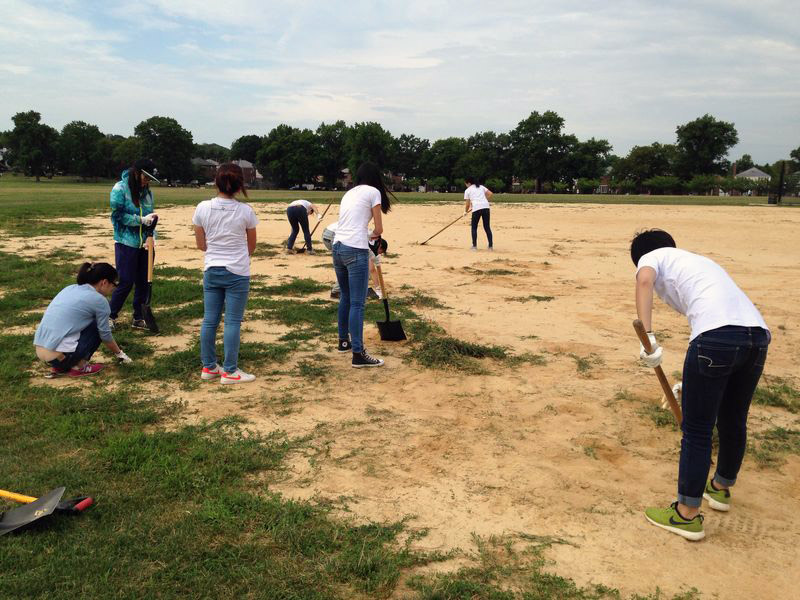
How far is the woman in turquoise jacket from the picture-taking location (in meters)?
6.57

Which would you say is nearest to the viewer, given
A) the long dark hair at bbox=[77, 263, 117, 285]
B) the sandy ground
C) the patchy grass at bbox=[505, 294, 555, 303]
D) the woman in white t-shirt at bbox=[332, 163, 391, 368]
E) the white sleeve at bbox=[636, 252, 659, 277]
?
the sandy ground

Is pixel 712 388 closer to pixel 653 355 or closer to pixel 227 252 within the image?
pixel 653 355

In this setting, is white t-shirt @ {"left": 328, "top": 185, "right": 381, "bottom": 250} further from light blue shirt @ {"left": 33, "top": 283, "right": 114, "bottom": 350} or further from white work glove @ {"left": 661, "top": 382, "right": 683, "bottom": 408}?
white work glove @ {"left": 661, "top": 382, "right": 683, "bottom": 408}

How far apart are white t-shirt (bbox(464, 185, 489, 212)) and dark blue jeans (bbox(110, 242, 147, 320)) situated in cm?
895

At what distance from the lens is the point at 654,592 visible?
8.77 feet

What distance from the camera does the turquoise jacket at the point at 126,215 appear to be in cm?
655

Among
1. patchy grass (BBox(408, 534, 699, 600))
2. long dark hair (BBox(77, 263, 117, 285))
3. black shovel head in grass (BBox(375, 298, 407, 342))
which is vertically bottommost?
patchy grass (BBox(408, 534, 699, 600))

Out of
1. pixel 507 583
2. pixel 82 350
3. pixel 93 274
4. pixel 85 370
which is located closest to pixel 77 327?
pixel 82 350

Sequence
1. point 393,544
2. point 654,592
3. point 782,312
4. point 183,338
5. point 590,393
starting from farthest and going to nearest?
point 782,312
point 183,338
point 590,393
point 393,544
point 654,592

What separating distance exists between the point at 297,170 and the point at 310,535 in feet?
298

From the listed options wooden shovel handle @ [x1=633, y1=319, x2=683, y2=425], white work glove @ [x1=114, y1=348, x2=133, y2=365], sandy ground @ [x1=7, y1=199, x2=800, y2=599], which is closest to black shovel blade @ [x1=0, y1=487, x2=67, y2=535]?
sandy ground @ [x1=7, y1=199, x2=800, y2=599]

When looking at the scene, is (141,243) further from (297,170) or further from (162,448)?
(297,170)

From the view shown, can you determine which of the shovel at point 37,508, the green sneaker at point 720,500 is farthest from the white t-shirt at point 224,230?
the green sneaker at point 720,500

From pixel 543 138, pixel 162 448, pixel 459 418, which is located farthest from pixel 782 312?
pixel 543 138
